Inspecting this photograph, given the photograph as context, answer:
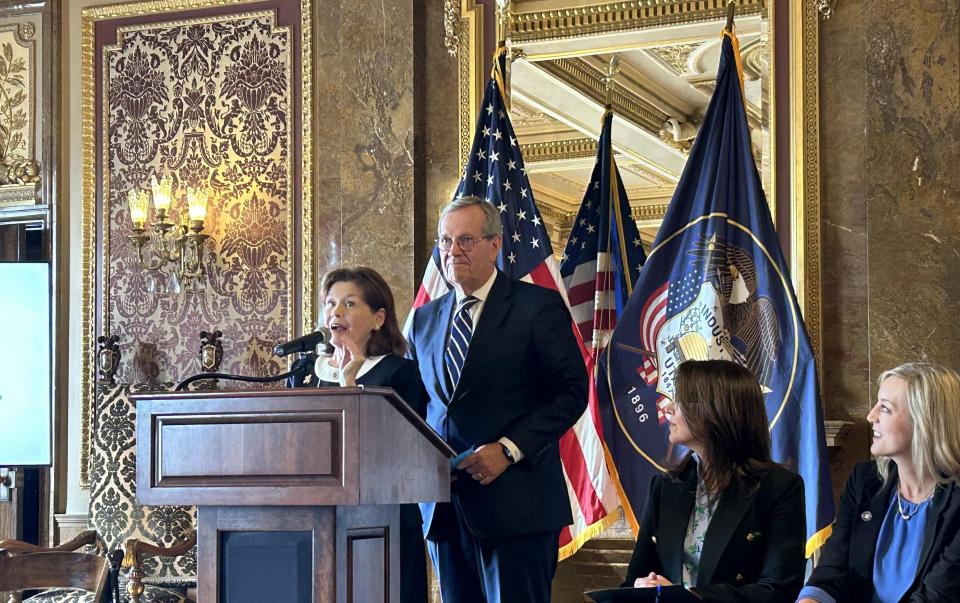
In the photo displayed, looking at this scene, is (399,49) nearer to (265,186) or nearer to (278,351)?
(265,186)

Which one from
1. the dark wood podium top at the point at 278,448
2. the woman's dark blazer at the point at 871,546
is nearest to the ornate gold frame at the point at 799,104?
the woman's dark blazer at the point at 871,546

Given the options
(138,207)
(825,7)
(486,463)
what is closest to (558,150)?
(825,7)

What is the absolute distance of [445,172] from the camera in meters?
5.62

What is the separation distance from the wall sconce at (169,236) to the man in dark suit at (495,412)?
2.73 metres

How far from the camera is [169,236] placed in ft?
19.6

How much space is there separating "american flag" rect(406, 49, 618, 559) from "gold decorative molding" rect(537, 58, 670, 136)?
1.40 feet

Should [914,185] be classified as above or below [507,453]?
above

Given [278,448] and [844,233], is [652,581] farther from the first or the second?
[844,233]

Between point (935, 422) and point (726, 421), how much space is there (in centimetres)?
54

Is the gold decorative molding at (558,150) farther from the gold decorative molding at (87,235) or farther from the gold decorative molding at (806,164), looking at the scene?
the gold decorative molding at (87,235)

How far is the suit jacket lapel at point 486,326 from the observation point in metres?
3.20

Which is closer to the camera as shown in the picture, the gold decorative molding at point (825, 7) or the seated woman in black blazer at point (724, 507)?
the seated woman in black blazer at point (724, 507)

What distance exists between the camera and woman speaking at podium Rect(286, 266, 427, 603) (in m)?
3.25

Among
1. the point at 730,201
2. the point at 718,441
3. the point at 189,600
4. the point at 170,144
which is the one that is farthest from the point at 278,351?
the point at 170,144
